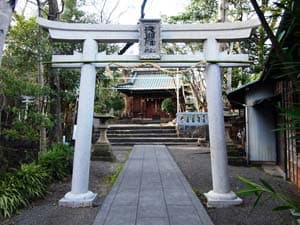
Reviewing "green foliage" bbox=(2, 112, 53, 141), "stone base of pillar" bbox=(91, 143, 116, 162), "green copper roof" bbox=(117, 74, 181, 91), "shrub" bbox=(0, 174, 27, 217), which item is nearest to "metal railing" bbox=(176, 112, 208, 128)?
"stone base of pillar" bbox=(91, 143, 116, 162)

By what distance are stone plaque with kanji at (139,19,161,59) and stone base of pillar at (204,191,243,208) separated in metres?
2.67

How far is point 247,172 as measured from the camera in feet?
29.6

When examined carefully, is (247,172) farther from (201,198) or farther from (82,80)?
(82,80)

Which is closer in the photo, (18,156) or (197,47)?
(18,156)

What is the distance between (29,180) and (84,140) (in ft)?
4.35

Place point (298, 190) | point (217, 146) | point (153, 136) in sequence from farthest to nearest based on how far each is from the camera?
point (153, 136), point (298, 190), point (217, 146)

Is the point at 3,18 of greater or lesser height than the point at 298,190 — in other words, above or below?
above

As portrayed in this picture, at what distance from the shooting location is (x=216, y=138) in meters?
5.57

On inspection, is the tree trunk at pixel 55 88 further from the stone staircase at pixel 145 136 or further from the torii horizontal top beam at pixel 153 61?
the stone staircase at pixel 145 136

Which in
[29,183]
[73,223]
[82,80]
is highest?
[82,80]

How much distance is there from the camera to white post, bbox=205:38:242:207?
543 cm

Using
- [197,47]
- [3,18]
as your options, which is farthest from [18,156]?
[197,47]

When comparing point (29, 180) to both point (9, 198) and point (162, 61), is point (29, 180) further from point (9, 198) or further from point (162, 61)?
point (162, 61)

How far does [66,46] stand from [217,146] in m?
6.26
